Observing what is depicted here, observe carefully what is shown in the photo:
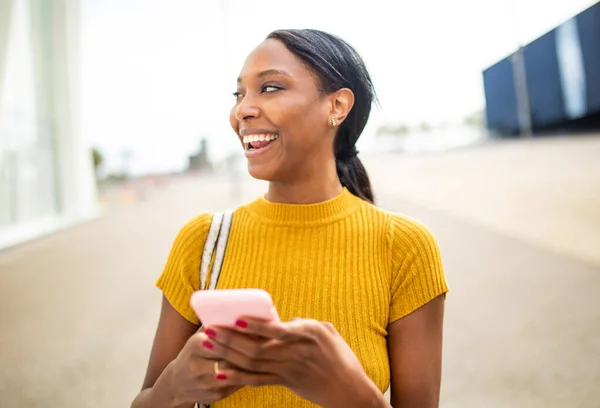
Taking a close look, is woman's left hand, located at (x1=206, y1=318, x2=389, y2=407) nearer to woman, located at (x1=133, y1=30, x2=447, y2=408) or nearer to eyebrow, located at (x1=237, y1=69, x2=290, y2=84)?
woman, located at (x1=133, y1=30, x2=447, y2=408)

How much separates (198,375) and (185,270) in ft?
0.84

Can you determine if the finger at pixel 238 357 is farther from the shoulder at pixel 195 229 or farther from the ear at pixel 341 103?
the ear at pixel 341 103

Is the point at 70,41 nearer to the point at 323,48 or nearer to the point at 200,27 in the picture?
the point at 200,27

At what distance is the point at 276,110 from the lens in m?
0.75

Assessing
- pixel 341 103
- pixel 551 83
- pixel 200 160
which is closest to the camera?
pixel 341 103

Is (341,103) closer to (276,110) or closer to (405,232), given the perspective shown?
(276,110)

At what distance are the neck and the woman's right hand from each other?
0.36 meters

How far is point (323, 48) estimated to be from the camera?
2.69 feet

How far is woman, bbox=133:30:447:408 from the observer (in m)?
0.74

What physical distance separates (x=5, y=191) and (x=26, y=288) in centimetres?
98

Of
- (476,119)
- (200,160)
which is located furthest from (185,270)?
(200,160)

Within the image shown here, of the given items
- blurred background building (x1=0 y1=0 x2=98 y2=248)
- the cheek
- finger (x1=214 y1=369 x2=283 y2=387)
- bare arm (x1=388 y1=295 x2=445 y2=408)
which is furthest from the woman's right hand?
blurred background building (x1=0 y1=0 x2=98 y2=248)

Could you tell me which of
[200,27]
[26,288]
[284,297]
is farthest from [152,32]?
[284,297]

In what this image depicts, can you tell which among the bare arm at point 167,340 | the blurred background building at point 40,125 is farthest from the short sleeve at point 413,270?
the blurred background building at point 40,125
